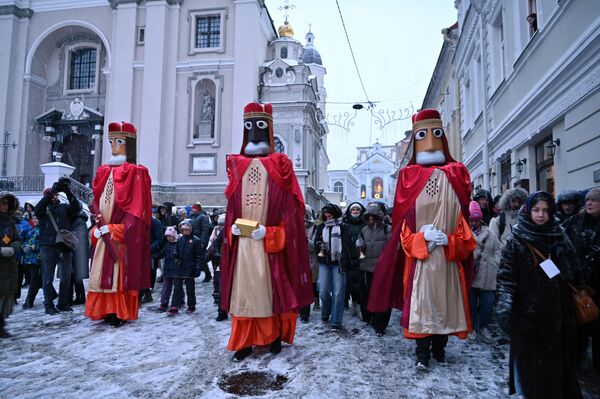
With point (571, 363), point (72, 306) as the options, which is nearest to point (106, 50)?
point (72, 306)

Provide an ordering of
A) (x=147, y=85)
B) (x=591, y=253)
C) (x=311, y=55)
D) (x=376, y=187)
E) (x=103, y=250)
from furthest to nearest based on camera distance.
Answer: (x=376, y=187)
(x=311, y=55)
(x=147, y=85)
(x=103, y=250)
(x=591, y=253)

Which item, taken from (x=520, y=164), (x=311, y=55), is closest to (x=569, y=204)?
(x=520, y=164)

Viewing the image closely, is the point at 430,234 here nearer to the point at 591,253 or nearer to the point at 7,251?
the point at 591,253

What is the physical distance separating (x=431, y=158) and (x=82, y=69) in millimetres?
27809

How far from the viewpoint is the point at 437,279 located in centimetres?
431

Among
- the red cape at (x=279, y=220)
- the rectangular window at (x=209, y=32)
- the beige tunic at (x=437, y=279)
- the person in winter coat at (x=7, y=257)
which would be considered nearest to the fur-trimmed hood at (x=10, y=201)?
the person in winter coat at (x=7, y=257)

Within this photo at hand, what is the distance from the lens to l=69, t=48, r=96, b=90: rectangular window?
26.5 metres

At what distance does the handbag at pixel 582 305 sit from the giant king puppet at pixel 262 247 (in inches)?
100

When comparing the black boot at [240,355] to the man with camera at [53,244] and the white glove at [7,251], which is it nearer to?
the white glove at [7,251]

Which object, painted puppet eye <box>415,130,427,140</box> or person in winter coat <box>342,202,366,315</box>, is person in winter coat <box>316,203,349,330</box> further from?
painted puppet eye <box>415,130,427,140</box>

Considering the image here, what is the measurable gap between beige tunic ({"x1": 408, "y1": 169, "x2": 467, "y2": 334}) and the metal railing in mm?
20006

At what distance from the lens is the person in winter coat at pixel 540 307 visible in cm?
297

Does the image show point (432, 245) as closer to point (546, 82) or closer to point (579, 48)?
point (579, 48)

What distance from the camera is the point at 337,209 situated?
251 inches
